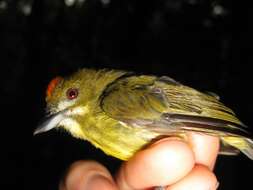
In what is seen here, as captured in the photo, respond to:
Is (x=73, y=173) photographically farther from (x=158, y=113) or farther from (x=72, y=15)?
(x=72, y=15)

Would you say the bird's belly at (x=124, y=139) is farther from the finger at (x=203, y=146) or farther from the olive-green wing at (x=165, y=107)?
the finger at (x=203, y=146)

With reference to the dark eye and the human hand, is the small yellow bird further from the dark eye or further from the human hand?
the human hand

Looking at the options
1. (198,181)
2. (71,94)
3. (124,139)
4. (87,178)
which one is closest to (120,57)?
(71,94)

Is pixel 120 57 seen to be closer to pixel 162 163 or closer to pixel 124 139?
pixel 124 139

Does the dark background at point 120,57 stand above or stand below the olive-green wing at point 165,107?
below

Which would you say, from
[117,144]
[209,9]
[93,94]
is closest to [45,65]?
[209,9]

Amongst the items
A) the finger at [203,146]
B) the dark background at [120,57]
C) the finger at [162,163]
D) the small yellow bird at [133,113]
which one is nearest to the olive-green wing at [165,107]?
the small yellow bird at [133,113]

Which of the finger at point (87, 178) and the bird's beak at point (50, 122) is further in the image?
the bird's beak at point (50, 122)

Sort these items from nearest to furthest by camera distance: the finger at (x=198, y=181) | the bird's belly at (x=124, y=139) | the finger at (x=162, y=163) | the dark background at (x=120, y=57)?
1. the finger at (x=162, y=163)
2. the finger at (x=198, y=181)
3. the bird's belly at (x=124, y=139)
4. the dark background at (x=120, y=57)
